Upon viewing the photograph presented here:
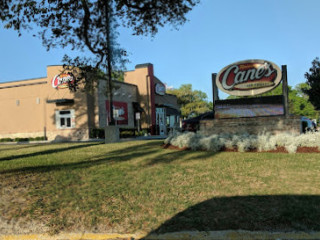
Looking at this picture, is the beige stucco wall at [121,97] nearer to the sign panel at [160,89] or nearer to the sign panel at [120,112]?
the sign panel at [120,112]

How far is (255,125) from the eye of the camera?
38.8ft

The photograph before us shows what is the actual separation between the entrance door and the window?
37.0ft

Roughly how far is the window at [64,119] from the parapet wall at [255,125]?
16.4m

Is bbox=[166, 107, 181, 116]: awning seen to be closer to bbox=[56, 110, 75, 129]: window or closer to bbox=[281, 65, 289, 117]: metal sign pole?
bbox=[56, 110, 75, 129]: window

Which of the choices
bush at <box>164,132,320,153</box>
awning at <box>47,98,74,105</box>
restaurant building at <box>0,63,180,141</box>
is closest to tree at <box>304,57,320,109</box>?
restaurant building at <box>0,63,180,141</box>

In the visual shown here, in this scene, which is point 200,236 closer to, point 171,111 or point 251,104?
point 251,104

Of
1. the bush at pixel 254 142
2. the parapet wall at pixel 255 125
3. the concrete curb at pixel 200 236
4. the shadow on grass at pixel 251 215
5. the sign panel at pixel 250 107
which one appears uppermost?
the sign panel at pixel 250 107

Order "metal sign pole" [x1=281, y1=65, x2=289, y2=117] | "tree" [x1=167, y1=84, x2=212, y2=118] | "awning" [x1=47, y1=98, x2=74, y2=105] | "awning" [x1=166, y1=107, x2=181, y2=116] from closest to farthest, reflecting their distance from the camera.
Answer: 1. "metal sign pole" [x1=281, y1=65, x2=289, y2=117]
2. "awning" [x1=47, y1=98, x2=74, y2=105]
3. "awning" [x1=166, y1=107, x2=181, y2=116]
4. "tree" [x1=167, y1=84, x2=212, y2=118]

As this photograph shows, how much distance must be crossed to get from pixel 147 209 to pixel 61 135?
23.6 m

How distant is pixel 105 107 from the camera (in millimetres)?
26000

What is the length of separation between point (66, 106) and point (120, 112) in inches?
217

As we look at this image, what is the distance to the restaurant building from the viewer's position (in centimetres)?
2505

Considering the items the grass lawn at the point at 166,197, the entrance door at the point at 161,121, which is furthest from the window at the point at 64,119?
the grass lawn at the point at 166,197

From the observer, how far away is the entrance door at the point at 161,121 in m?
33.5
